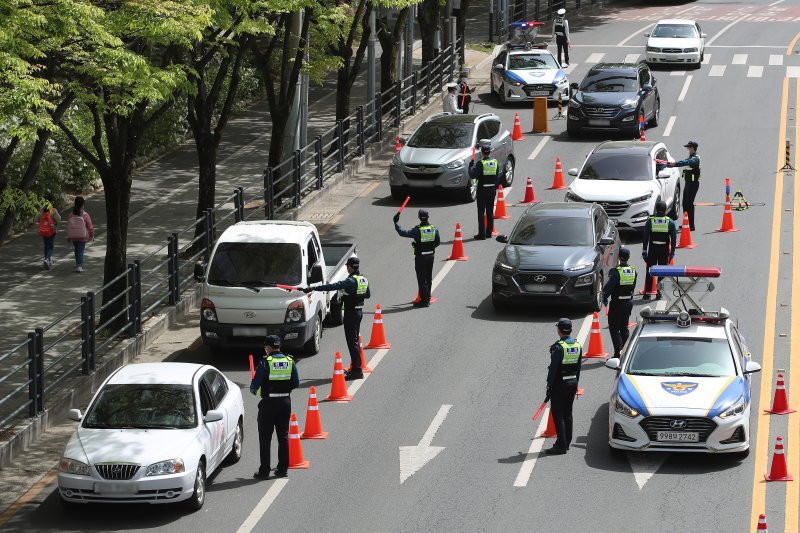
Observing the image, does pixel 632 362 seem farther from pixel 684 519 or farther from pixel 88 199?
pixel 88 199

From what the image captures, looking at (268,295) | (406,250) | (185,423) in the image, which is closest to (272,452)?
(185,423)

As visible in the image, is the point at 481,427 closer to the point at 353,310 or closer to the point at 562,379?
the point at 562,379

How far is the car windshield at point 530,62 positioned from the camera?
4188 centimetres

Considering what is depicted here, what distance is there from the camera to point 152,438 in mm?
16203

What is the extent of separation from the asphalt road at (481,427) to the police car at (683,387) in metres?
0.42

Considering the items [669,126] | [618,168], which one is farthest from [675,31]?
[618,168]

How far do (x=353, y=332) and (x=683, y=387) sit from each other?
5302 mm

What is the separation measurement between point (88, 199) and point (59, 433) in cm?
1684

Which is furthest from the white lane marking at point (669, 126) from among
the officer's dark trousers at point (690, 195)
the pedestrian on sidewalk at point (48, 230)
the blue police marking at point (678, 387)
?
the blue police marking at point (678, 387)

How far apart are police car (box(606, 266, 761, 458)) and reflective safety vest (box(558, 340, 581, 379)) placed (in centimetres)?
49

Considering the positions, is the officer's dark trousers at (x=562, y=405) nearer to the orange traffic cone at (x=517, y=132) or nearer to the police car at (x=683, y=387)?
the police car at (x=683, y=387)

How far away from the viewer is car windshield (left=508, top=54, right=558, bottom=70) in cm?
4188

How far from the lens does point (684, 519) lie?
1574 cm

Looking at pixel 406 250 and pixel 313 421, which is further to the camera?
pixel 406 250
